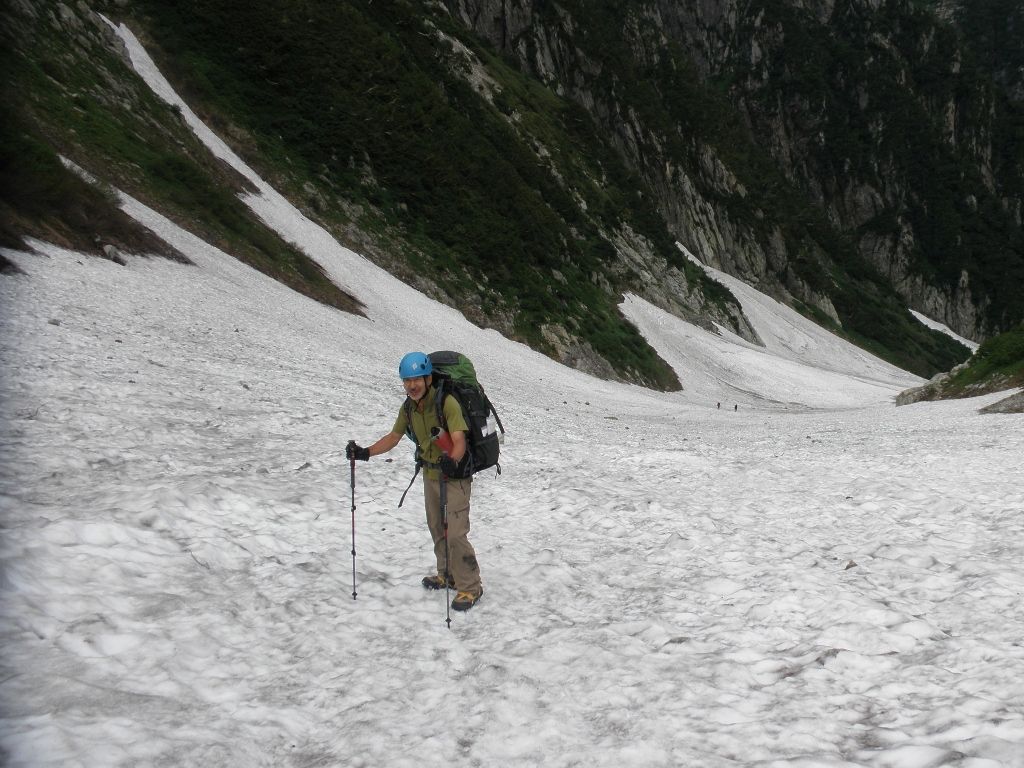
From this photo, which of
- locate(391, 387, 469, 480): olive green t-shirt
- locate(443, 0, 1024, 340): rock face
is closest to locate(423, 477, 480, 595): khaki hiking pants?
locate(391, 387, 469, 480): olive green t-shirt

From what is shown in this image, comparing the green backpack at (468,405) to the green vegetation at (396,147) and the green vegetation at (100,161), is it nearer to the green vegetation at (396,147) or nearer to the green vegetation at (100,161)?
the green vegetation at (100,161)

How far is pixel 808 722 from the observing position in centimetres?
460

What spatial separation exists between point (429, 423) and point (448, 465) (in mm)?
439

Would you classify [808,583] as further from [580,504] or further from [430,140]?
[430,140]

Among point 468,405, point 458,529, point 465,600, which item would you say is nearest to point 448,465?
point 468,405

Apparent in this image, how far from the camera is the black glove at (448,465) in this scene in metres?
6.23

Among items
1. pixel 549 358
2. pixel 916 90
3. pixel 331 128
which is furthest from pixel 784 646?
pixel 916 90

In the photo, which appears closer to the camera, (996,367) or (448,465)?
(448,465)

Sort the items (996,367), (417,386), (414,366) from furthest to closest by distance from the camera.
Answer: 1. (996,367)
2. (417,386)
3. (414,366)

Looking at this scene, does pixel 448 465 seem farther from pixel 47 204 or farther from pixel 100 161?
pixel 100 161

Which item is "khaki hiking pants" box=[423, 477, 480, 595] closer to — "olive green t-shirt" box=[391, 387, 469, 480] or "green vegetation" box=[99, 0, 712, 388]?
"olive green t-shirt" box=[391, 387, 469, 480]

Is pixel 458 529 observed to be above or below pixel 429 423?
below

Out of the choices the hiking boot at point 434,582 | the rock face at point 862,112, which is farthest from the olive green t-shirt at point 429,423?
the rock face at point 862,112

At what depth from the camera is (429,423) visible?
6.43 m
